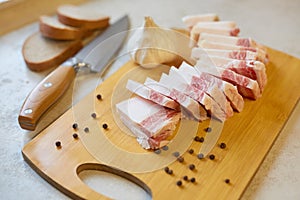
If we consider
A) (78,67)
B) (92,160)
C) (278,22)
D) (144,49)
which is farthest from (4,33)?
(278,22)

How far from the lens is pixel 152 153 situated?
3.90 feet

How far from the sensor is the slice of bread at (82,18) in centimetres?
167

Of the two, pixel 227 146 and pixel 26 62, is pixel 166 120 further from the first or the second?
pixel 26 62

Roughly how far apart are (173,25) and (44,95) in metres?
0.71

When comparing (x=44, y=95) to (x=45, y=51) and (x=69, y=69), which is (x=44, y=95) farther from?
(x=45, y=51)

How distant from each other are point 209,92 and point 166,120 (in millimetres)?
150

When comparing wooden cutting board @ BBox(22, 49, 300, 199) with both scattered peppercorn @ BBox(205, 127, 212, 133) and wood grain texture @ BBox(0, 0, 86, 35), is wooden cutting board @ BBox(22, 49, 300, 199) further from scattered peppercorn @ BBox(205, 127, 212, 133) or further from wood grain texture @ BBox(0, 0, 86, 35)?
wood grain texture @ BBox(0, 0, 86, 35)

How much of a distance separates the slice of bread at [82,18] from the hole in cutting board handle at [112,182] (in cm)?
70

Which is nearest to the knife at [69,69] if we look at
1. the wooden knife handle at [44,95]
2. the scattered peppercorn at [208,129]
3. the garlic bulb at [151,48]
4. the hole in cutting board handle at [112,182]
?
the wooden knife handle at [44,95]

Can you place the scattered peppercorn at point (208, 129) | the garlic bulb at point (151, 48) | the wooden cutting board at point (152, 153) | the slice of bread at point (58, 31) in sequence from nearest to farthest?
the wooden cutting board at point (152, 153), the scattered peppercorn at point (208, 129), the garlic bulb at point (151, 48), the slice of bread at point (58, 31)

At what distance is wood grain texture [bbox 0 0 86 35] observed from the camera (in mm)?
1713

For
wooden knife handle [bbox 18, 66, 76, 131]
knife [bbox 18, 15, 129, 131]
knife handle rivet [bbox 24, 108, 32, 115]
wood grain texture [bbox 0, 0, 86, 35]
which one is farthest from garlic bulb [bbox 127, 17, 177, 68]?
wood grain texture [bbox 0, 0, 86, 35]

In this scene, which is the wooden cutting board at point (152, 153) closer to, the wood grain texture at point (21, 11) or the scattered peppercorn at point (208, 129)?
the scattered peppercorn at point (208, 129)

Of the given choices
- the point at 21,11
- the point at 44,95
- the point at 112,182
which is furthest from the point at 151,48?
the point at 21,11
